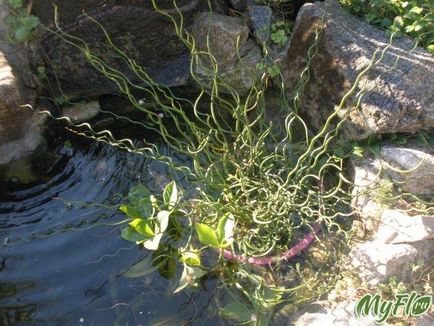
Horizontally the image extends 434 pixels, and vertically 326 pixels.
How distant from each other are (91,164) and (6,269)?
0.74 meters

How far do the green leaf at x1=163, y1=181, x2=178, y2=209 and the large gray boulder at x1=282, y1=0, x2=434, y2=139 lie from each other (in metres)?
0.90

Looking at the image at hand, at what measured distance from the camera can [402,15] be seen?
301 cm

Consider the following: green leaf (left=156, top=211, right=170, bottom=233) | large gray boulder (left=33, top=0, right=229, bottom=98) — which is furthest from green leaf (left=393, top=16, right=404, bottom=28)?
green leaf (left=156, top=211, right=170, bottom=233)

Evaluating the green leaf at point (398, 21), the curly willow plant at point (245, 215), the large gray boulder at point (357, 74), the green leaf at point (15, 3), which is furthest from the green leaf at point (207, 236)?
the green leaf at point (15, 3)

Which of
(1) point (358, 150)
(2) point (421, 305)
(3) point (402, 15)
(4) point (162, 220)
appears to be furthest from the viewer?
(3) point (402, 15)

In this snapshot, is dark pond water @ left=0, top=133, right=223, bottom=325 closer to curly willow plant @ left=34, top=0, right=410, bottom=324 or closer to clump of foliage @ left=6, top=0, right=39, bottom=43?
curly willow plant @ left=34, top=0, right=410, bottom=324

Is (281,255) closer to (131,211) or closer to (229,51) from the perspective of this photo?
(131,211)

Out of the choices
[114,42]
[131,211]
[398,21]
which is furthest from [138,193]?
[398,21]

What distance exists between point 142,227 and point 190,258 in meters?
0.27

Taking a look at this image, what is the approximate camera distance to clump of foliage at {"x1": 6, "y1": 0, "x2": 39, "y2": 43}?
10.1ft

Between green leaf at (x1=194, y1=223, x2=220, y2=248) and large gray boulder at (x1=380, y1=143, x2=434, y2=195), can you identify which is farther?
large gray boulder at (x1=380, y1=143, x2=434, y2=195)

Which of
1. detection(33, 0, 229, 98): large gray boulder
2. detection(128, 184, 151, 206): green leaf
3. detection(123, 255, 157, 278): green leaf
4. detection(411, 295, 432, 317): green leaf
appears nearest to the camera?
detection(411, 295, 432, 317): green leaf

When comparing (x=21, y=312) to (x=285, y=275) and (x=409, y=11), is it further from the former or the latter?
(x=409, y=11)

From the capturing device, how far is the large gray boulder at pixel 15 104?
2.89 metres
